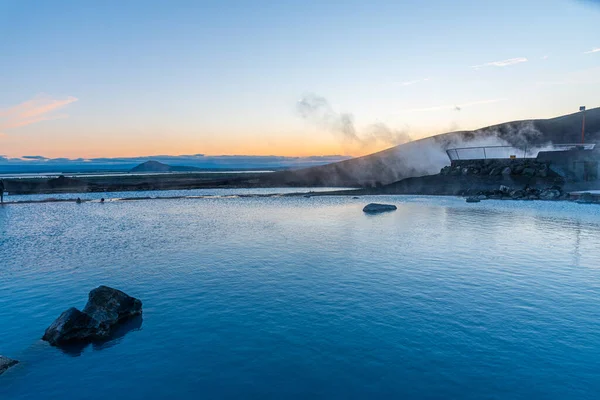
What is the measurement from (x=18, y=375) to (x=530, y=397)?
10.5 m

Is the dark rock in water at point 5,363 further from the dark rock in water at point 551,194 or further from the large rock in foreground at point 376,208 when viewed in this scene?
the dark rock in water at point 551,194

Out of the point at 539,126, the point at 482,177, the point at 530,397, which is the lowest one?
the point at 530,397

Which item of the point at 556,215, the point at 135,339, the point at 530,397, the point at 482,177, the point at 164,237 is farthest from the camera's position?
the point at 482,177

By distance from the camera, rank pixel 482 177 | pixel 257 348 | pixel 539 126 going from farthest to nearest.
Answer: pixel 539 126, pixel 482 177, pixel 257 348

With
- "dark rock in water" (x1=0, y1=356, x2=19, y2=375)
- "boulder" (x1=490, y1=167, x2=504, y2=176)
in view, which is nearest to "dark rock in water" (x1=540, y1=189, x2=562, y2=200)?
"boulder" (x1=490, y1=167, x2=504, y2=176)

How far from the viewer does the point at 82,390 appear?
8047mm

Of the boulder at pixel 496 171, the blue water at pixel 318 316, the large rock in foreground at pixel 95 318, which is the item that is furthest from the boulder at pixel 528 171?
the large rock in foreground at pixel 95 318

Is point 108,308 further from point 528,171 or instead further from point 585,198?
point 528,171

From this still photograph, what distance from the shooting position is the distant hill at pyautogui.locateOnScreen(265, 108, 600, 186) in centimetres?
9494

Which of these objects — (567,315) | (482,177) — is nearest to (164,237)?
(567,315)

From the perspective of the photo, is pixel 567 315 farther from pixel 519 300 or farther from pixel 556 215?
pixel 556 215

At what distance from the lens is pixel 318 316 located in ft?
37.7

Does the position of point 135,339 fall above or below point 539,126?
below

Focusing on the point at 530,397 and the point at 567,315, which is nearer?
the point at 530,397
